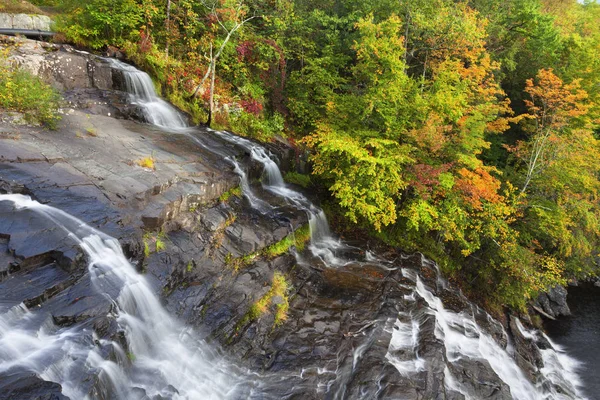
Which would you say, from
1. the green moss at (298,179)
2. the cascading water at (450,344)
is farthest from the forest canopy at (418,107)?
the cascading water at (450,344)

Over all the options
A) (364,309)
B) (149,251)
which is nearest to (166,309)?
(149,251)

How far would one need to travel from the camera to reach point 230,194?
11484mm

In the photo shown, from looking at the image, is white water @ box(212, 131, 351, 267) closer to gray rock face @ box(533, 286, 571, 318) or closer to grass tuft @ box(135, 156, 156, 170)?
grass tuft @ box(135, 156, 156, 170)

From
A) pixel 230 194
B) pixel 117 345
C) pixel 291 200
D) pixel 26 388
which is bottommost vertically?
pixel 117 345

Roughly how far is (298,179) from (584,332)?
1338 centimetres

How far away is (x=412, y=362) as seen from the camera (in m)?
8.33

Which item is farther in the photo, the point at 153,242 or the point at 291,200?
the point at 291,200

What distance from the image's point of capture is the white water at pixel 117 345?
200 inches

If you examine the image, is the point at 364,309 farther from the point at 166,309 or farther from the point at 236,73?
the point at 236,73

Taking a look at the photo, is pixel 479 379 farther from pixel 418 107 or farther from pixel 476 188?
pixel 418 107

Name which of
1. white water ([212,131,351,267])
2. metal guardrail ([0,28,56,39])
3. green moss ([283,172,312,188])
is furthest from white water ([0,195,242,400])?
metal guardrail ([0,28,56,39])

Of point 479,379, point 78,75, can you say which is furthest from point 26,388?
point 78,75

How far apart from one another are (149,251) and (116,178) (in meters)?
2.41

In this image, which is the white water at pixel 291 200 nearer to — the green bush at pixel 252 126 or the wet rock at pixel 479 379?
the green bush at pixel 252 126
